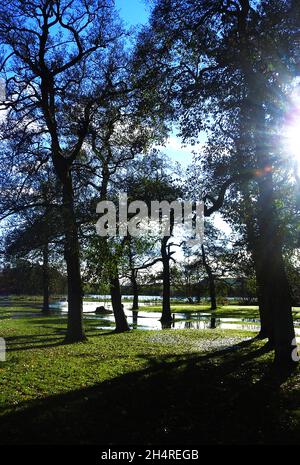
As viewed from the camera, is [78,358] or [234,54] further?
[78,358]

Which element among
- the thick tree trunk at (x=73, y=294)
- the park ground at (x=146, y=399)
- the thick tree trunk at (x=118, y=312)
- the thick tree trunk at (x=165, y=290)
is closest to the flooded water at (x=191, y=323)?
the thick tree trunk at (x=165, y=290)

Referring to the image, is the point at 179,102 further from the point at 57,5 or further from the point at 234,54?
the point at 57,5

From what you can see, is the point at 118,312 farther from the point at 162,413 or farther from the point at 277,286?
the point at 162,413

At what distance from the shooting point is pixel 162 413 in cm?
796

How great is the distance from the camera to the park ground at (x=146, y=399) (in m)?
6.79

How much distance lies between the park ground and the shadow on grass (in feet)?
0.06

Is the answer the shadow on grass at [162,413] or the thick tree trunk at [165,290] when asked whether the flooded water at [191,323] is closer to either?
the thick tree trunk at [165,290]

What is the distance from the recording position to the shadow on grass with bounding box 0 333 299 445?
6660 mm

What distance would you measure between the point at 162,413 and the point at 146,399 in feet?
3.72

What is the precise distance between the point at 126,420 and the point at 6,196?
14.6m

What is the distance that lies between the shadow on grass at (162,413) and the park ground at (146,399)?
17 mm

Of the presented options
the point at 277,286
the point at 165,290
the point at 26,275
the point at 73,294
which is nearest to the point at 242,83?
the point at 277,286

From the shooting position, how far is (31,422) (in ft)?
23.9
